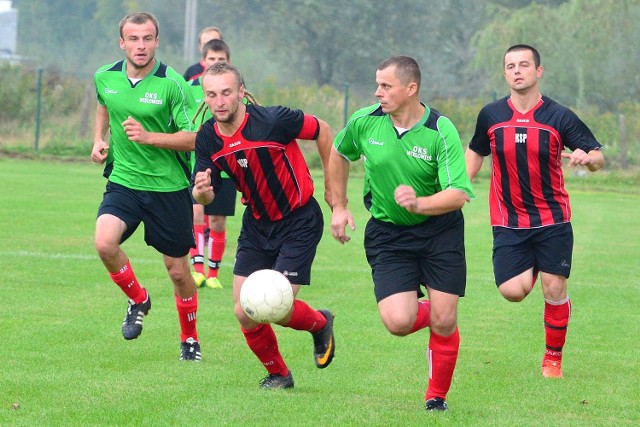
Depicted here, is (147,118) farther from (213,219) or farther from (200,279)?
(213,219)

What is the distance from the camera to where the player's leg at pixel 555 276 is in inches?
292

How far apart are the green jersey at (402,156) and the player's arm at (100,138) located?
186 centimetres

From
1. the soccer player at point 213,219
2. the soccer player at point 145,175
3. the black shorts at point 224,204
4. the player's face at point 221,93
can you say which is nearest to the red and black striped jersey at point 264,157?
the player's face at point 221,93

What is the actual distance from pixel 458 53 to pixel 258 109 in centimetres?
5096

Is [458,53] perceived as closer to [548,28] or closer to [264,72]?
[264,72]

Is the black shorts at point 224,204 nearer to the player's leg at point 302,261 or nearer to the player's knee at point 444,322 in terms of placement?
the player's leg at point 302,261

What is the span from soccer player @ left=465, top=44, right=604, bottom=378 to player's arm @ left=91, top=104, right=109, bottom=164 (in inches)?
98.9

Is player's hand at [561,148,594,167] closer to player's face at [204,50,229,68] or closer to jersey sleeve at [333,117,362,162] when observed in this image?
jersey sleeve at [333,117,362,162]

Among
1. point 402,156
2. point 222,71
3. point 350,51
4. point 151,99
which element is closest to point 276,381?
point 402,156

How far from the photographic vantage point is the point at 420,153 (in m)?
6.15

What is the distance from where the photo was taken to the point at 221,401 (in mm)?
6090

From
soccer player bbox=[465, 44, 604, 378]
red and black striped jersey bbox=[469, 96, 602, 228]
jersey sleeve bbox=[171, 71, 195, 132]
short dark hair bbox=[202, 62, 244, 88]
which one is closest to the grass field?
soccer player bbox=[465, 44, 604, 378]

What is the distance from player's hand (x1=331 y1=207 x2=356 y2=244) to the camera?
6.30 meters

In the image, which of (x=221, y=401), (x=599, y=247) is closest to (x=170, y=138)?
(x=221, y=401)
